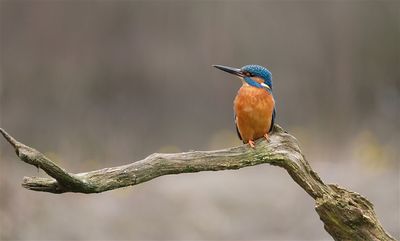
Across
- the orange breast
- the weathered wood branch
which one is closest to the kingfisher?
the orange breast

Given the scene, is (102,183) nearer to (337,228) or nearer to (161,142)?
(337,228)

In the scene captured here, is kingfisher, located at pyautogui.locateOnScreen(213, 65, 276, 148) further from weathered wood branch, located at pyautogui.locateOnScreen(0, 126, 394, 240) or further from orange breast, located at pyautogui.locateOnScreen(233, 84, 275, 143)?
weathered wood branch, located at pyautogui.locateOnScreen(0, 126, 394, 240)

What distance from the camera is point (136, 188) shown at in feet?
31.8

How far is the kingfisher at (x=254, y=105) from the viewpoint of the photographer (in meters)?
5.18

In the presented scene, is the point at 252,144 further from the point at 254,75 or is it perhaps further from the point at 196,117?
the point at 196,117

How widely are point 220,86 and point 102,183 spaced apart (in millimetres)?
7026

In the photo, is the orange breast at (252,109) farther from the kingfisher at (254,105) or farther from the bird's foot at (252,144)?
the bird's foot at (252,144)

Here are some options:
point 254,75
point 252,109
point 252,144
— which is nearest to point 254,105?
point 252,109

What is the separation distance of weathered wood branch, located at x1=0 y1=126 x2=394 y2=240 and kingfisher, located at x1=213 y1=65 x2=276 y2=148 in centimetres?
18

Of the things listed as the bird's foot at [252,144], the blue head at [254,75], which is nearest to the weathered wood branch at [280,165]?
the bird's foot at [252,144]

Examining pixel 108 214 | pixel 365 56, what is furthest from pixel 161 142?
pixel 365 56

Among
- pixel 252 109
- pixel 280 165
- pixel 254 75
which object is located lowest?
pixel 280 165

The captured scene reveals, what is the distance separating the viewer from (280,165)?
479 cm

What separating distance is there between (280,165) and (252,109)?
0.61 m
